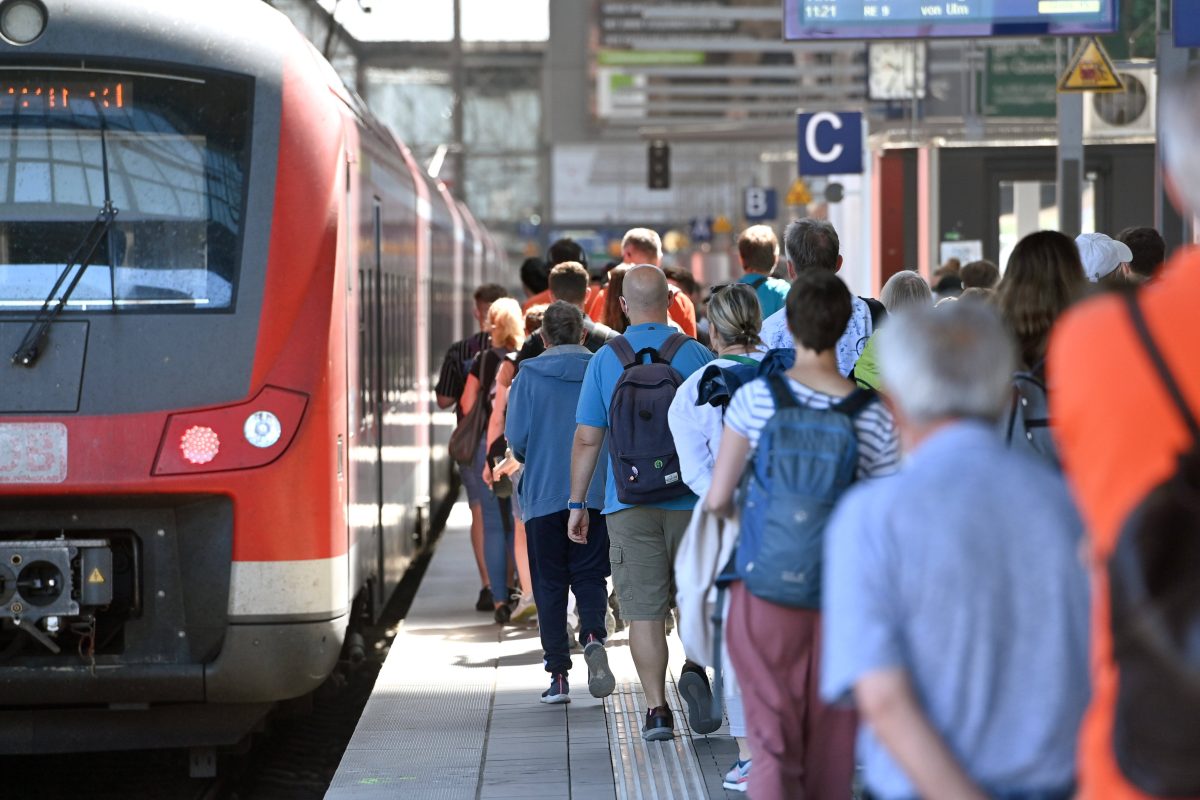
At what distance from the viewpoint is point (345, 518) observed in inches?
275

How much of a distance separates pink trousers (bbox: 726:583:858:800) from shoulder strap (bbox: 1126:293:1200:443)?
83.6 inches

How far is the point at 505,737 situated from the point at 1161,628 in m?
5.14

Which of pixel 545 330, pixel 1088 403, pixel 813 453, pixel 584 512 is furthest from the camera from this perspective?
pixel 545 330

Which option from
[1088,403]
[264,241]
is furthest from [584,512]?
Answer: [1088,403]

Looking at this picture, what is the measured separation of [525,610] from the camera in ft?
34.3

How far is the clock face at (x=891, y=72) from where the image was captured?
1153 inches

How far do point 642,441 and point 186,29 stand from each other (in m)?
2.02

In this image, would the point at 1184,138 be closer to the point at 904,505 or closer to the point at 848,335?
the point at 904,505

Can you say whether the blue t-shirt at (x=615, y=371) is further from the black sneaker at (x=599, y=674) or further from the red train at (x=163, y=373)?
the red train at (x=163, y=373)

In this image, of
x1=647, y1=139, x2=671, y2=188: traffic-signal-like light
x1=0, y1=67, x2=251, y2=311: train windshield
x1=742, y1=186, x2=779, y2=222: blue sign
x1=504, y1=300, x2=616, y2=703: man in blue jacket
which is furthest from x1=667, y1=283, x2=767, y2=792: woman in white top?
x1=647, y1=139, x2=671, y2=188: traffic-signal-like light

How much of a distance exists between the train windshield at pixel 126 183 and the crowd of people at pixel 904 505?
1.47 meters

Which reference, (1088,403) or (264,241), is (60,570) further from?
(1088,403)

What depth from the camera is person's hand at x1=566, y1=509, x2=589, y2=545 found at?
7523 millimetres

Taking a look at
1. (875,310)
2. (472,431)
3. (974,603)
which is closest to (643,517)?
(875,310)
